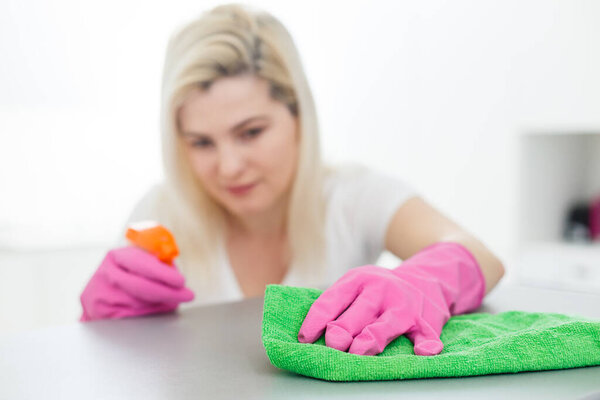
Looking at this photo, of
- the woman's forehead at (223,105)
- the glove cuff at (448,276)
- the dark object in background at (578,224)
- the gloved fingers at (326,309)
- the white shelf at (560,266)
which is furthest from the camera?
the dark object in background at (578,224)

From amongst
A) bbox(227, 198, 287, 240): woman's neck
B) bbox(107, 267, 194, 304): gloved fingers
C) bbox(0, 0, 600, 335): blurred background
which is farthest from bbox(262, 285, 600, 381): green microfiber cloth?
bbox(0, 0, 600, 335): blurred background

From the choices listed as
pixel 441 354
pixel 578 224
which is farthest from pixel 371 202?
pixel 578 224

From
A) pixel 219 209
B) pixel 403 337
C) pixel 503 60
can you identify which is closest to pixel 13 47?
pixel 219 209

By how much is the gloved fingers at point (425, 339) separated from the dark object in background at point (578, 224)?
8.20 feet

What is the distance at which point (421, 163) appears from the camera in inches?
136

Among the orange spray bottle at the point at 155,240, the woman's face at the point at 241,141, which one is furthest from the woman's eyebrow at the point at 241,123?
the orange spray bottle at the point at 155,240

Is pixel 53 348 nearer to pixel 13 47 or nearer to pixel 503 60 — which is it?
pixel 13 47

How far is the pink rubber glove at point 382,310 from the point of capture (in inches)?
25.7

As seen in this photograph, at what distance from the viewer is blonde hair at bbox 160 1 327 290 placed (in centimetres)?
144

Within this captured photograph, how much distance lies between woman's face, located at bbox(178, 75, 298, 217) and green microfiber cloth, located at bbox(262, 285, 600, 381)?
78 cm

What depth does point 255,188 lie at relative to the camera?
4.92ft

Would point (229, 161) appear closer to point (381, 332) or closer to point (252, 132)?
point (252, 132)

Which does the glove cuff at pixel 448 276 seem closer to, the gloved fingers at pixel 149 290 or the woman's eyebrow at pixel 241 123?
the gloved fingers at pixel 149 290

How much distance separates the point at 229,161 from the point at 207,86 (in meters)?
0.16
